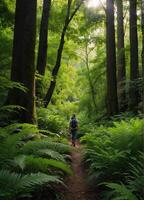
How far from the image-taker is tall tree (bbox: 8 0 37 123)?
8945 millimetres

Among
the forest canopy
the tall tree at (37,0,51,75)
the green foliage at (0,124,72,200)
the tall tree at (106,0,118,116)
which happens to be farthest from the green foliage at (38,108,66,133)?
the green foliage at (0,124,72,200)

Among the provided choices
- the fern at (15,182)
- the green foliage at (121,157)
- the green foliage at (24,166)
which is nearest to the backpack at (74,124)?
the green foliage at (24,166)

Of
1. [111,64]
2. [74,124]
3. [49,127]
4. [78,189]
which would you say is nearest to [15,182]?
[78,189]

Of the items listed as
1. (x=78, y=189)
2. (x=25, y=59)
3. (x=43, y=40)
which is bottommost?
(x=78, y=189)

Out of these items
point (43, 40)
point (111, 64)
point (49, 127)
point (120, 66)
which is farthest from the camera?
point (120, 66)

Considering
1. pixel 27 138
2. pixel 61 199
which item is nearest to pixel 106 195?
pixel 61 199

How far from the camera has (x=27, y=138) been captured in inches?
298

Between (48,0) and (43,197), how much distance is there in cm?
1053

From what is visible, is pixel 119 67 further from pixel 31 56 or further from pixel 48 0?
pixel 31 56

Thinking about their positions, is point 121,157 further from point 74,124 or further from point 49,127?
point 74,124

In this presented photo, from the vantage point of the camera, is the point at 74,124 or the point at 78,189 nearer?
the point at 78,189

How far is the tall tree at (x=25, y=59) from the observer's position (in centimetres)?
895

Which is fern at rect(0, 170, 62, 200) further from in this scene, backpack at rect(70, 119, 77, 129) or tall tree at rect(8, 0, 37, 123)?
backpack at rect(70, 119, 77, 129)

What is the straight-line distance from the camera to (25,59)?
30.5ft
